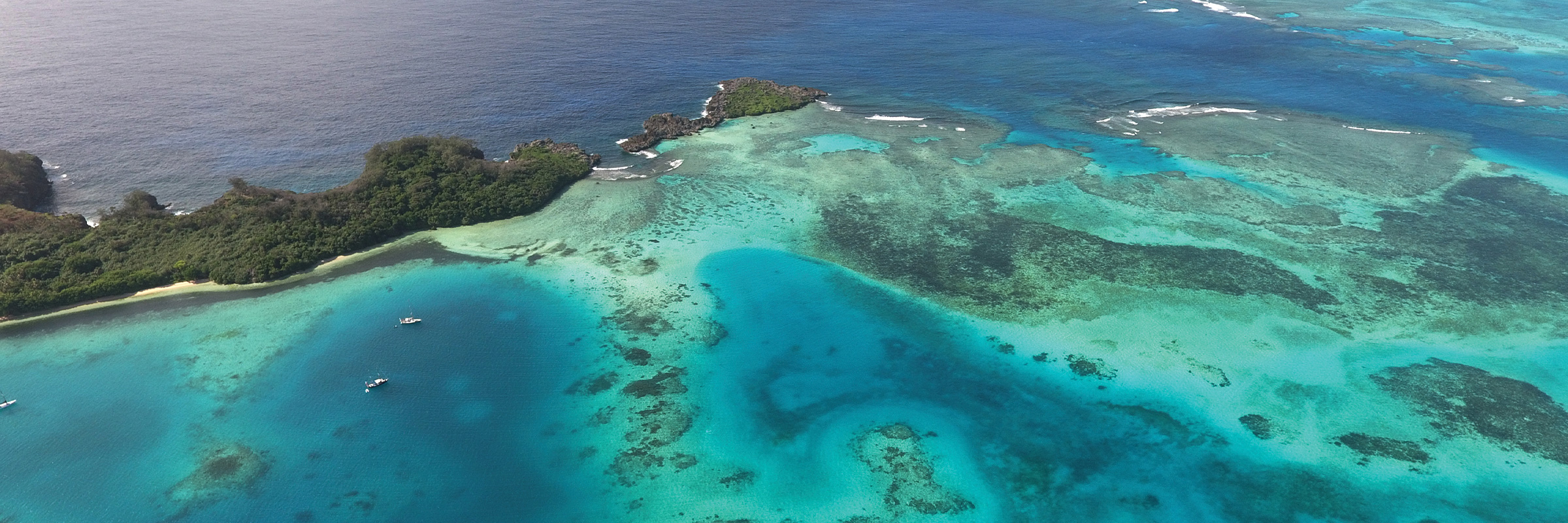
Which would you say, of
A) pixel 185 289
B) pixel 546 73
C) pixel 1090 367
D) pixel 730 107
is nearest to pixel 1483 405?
pixel 1090 367

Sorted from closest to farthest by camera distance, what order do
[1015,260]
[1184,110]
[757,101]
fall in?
[1015,260] < [1184,110] < [757,101]

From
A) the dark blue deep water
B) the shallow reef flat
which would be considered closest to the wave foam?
the dark blue deep water

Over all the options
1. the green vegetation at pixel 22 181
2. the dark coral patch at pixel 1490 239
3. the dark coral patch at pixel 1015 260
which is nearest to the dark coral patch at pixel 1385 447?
the dark coral patch at pixel 1015 260

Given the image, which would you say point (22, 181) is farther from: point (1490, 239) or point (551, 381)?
point (1490, 239)

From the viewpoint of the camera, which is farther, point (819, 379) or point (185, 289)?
point (185, 289)

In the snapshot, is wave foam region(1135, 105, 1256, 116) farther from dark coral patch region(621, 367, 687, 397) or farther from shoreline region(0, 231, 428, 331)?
shoreline region(0, 231, 428, 331)

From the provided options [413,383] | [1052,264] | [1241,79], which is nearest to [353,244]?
[413,383]
